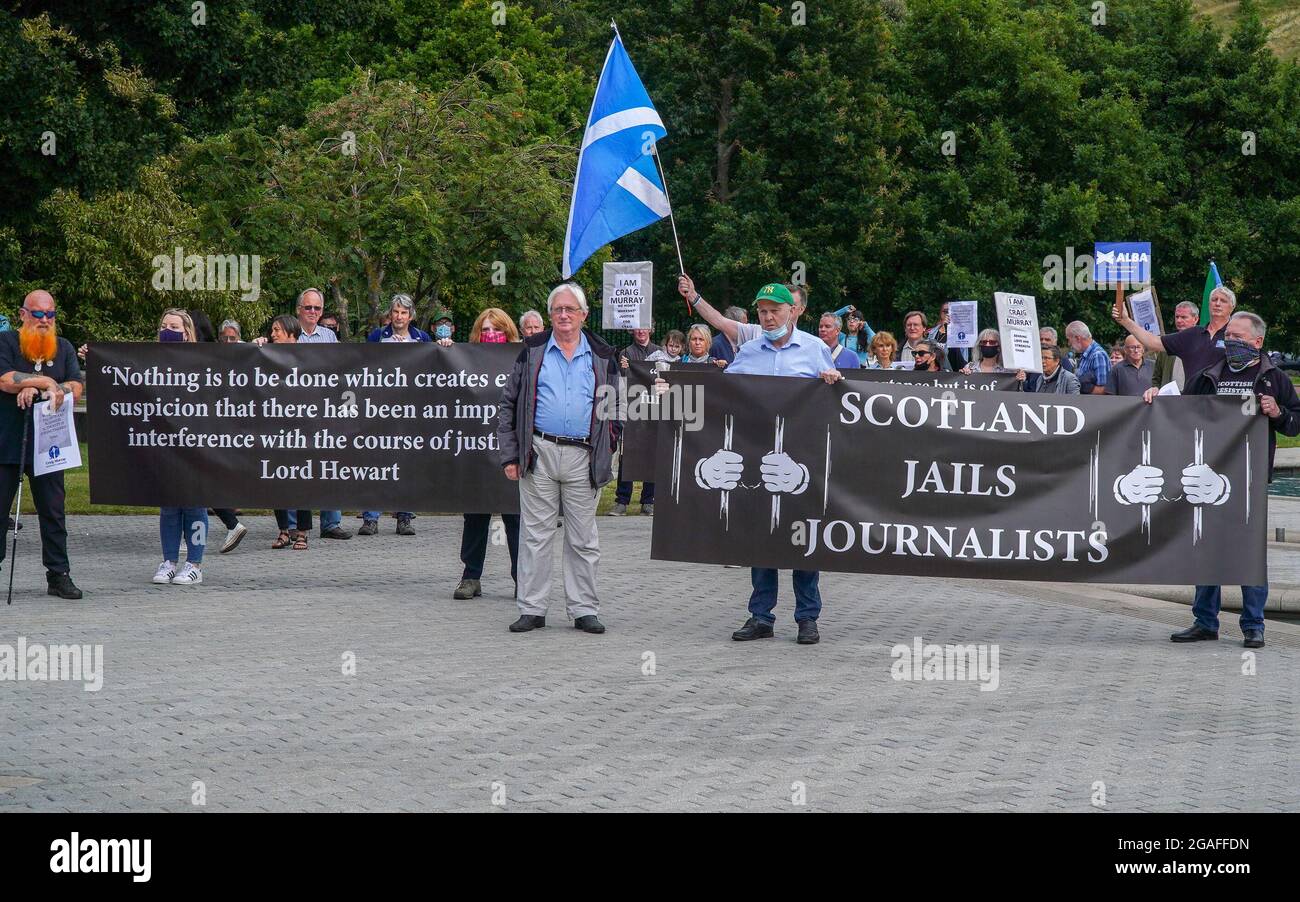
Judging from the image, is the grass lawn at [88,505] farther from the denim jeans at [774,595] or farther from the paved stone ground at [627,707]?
the denim jeans at [774,595]

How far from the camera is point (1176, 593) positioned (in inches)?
531

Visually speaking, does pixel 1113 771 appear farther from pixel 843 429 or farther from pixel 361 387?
pixel 361 387

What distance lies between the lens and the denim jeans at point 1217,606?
10617 millimetres

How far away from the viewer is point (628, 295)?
1895 cm

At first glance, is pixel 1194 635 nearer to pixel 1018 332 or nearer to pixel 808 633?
pixel 808 633

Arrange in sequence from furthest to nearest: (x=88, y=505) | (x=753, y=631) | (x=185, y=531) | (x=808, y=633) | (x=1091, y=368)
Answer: (x=88, y=505)
(x=1091, y=368)
(x=185, y=531)
(x=753, y=631)
(x=808, y=633)

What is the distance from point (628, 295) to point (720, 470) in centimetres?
830

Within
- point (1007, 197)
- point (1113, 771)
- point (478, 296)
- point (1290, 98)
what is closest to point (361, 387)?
point (1113, 771)

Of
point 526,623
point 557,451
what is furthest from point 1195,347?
point 526,623

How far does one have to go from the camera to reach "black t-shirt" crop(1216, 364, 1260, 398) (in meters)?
10.8

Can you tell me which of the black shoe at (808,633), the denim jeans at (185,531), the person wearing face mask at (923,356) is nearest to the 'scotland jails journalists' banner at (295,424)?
the denim jeans at (185,531)

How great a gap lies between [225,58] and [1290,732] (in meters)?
17.1

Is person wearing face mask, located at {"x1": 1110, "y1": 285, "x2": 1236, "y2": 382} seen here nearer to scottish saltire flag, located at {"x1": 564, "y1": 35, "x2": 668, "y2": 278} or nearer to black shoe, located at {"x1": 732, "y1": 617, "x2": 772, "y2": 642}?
black shoe, located at {"x1": 732, "y1": 617, "x2": 772, "y2": 642}

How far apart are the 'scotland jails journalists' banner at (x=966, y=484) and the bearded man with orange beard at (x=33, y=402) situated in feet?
15.3
